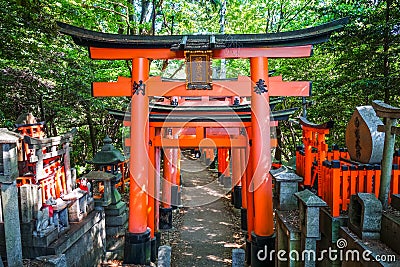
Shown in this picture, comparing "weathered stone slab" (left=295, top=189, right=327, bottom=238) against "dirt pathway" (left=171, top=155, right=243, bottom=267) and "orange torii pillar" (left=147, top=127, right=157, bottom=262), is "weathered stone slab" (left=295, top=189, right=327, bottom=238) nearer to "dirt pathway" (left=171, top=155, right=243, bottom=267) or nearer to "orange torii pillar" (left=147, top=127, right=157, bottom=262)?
"dirt pathway" (left=171, top=155, right=243, bottom=267)

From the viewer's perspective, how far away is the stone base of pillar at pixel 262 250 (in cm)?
741

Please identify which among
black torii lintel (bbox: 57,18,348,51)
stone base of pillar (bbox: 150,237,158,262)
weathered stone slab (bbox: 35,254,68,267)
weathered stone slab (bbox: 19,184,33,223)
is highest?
black torii lintel (bbox: 57,18,348,51)

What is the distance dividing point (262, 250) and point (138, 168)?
3.72 m

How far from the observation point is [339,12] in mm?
9969

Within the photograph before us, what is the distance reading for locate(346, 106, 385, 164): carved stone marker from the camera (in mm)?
5258

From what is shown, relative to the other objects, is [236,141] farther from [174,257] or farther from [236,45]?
[174,257]

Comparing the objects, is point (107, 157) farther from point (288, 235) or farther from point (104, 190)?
point (288, 235)

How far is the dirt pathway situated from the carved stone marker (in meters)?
5.13

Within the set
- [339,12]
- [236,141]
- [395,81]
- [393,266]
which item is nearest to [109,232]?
[236,141]

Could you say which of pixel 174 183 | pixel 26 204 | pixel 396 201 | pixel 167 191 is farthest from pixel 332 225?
pixel 174 183

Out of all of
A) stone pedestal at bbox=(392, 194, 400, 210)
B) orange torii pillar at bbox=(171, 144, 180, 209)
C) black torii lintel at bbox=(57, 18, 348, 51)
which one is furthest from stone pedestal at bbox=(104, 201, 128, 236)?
stone pedestal at bbox=(392, 194, 400, 210)

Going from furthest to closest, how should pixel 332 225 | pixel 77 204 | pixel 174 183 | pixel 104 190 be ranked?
pixel 174 183, pixel 104 190, pixel 77 204, pixel 332 225

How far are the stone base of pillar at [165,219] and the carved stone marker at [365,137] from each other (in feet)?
25.7

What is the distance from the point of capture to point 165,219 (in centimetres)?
1200
